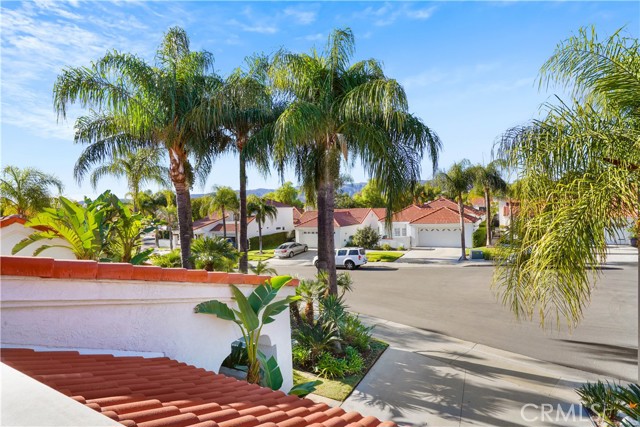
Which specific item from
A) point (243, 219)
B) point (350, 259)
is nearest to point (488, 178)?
point (350, 259)

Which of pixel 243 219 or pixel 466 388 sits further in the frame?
pixel 243 219

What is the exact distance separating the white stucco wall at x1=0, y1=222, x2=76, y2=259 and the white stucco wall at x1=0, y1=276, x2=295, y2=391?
253 inches

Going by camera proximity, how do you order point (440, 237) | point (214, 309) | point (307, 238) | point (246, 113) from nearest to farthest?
point (214, 309) → point (246, 113) → point (440, 237) → point (307, 238)

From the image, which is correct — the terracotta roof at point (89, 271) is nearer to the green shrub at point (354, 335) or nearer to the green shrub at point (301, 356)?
the green shrub at point (301, 356)

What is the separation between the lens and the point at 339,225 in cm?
3834

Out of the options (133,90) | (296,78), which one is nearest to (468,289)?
(296,78)

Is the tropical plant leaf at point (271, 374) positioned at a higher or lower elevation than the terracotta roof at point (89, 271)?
lower

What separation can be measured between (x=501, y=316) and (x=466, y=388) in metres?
7.00

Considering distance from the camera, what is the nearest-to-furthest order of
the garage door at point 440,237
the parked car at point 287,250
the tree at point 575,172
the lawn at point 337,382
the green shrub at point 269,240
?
the tree at point 575,172 < the lawn at point 337,382 < the parked car at point 287,250 < the garage door at point 440,237 < the green shrub at point 269,240

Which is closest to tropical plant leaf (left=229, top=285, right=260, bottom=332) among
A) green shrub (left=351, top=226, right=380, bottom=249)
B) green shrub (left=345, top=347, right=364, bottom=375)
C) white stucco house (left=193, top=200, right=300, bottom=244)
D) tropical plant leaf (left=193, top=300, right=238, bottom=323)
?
tropical plant leaf (left=193, top=300, right=238, bottom=323)

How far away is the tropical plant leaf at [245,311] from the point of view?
5.91m

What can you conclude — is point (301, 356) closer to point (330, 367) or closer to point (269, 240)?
point (330, 367)

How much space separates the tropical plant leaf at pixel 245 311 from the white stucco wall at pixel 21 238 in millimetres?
6560

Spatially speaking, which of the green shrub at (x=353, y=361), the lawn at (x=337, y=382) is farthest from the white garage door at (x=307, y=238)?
the green shrub at (x=353, y=361)
